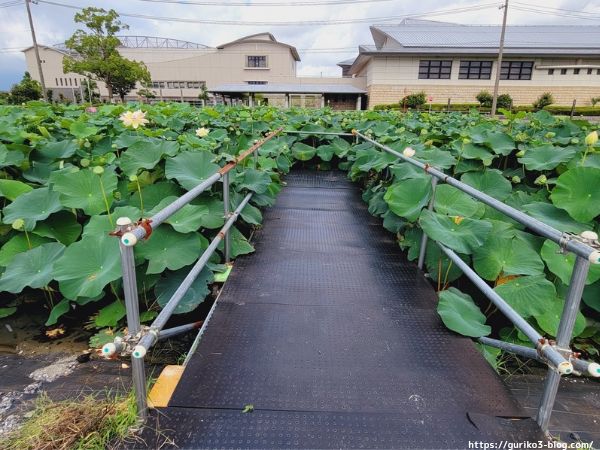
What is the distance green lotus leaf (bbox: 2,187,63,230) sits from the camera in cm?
247

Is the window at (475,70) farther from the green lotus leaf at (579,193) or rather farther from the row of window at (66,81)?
the row of window at (66,81)

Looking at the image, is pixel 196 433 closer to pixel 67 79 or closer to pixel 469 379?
pixel 469 379

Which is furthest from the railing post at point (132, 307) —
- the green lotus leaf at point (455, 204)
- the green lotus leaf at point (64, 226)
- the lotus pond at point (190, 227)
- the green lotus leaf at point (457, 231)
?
the green lotus leaf at point (455, 204)

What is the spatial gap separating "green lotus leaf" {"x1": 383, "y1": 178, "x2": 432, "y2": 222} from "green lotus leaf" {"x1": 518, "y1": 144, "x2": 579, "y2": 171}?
142 cm

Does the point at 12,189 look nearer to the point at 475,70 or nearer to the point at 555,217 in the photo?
the point at 555,217

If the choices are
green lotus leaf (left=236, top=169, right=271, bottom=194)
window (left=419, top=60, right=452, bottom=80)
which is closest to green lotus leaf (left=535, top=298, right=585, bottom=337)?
green lotus leaf (left=236, top=169, right=271, bottom=194)

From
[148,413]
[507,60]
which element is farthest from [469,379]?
[507,60]

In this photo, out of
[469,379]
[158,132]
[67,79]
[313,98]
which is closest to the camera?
[469,379]

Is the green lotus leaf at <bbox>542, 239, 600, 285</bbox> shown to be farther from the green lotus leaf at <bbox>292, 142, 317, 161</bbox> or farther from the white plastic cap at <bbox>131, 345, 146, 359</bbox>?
the green lotus leaf at <bbox>292, 142, 317, 161</bbox>

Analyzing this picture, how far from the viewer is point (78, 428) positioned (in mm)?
1263

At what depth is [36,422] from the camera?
1384 millimetres

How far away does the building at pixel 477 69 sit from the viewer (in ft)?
88.6

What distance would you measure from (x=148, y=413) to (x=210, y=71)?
47.0 m

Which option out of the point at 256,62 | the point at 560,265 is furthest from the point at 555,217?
the point at 256,62
